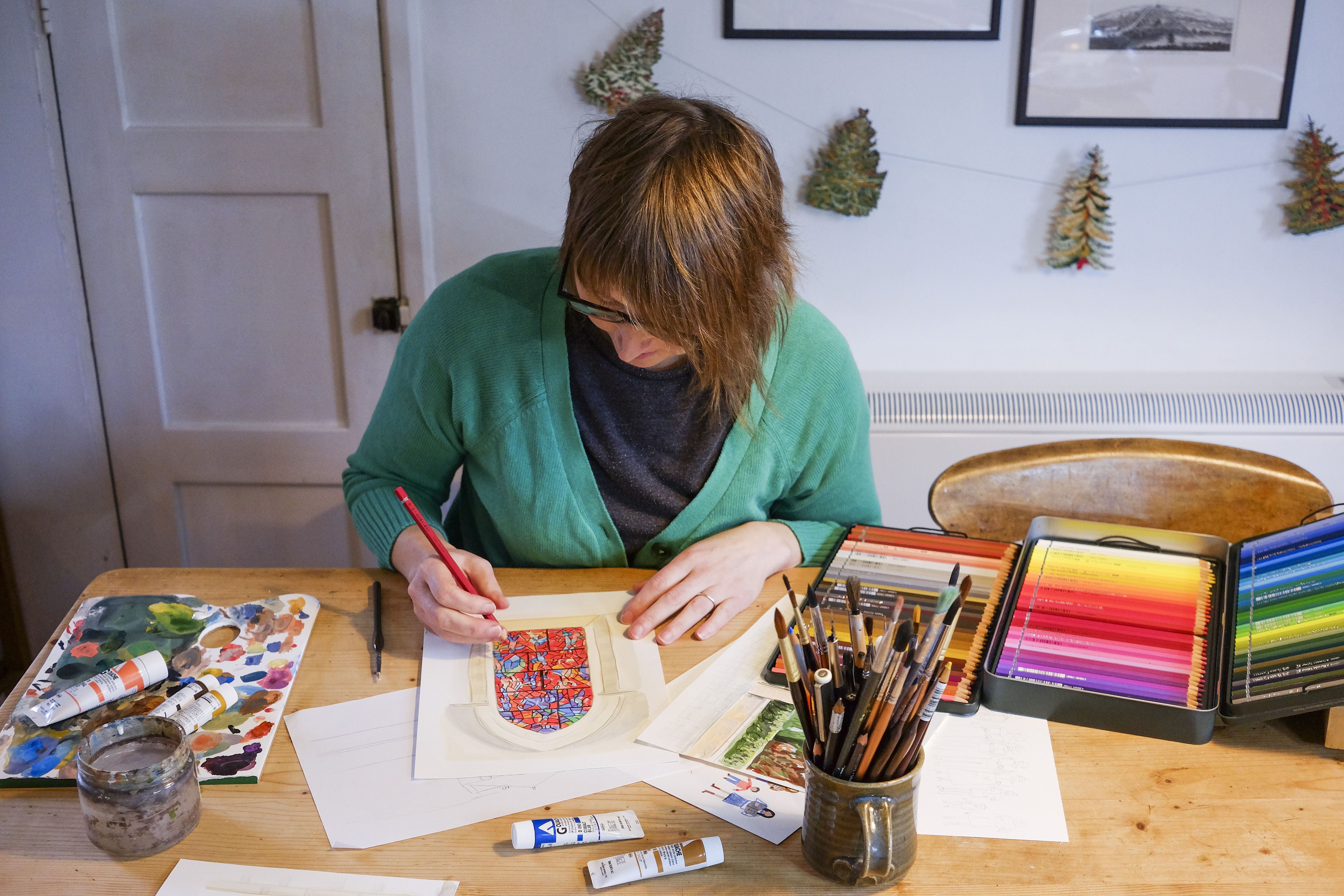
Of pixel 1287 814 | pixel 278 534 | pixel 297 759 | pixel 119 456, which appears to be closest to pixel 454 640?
pixel 297 759

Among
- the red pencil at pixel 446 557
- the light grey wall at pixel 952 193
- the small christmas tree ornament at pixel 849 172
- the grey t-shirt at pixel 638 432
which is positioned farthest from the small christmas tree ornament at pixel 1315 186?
the red pencil at pixel 446 557

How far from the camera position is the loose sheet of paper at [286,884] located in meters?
0.68

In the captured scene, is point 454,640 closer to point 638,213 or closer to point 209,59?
point 638,213

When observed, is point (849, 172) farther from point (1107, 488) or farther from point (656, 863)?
point (656, 863)

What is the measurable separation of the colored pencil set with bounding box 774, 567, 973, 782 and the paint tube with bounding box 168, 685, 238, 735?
53cm

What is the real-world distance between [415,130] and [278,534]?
958 mm

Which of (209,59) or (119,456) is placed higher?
(209,59)

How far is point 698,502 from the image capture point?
1200 mm

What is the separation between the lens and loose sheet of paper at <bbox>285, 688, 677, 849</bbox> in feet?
2.45

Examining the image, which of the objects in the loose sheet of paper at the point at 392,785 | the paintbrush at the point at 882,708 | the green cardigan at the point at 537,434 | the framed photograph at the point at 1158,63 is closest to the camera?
the paintbrush at the point at 882,708

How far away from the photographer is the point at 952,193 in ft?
6.54

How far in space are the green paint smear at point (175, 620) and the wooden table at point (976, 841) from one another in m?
0.15

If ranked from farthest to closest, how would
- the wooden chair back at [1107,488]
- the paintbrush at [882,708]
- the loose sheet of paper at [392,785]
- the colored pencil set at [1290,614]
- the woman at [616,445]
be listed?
the wooden chair back at [1107,488] < the woman at [616,445] < the colored pencil set at [1290,614] < the loose sheet of paper at [392,785] < the paintbrush at [882,708]

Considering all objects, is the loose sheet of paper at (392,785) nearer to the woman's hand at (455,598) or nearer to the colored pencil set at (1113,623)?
the woman's hand at (455,598)
